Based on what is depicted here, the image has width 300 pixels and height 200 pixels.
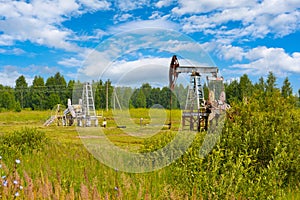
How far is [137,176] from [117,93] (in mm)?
1546

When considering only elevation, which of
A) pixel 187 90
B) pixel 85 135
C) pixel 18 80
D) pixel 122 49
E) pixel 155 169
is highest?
pixel 18 80

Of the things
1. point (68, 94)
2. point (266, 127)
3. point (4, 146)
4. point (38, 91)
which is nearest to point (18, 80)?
point (38, 91)

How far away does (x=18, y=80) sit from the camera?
6669cm

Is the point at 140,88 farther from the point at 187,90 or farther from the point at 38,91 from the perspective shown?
the point at 38,91

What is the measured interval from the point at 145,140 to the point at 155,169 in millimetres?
1226

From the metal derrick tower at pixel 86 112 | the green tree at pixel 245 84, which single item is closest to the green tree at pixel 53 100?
the green tree at pixel 245 84

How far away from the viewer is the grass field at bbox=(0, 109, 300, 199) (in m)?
4.04

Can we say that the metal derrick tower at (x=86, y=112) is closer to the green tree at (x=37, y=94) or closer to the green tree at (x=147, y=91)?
the green tree at (x=147, y=91)

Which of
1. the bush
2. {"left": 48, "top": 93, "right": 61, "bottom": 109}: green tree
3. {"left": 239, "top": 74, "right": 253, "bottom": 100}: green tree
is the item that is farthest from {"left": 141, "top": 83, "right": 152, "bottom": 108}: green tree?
{"left": 48, "top": 93, "right": 61, "bottom": 109}: green tree

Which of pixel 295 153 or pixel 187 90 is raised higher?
pixel 187 90

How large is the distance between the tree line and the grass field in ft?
1.29

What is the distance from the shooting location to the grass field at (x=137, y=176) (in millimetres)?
4035

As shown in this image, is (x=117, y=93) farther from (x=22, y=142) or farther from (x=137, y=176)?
(x=22, y=142)

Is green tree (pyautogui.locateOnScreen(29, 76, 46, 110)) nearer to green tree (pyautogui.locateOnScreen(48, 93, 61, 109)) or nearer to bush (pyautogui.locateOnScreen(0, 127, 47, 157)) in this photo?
green tree (pyautogui.locateOnScreen(48, 93, 61, 109))
